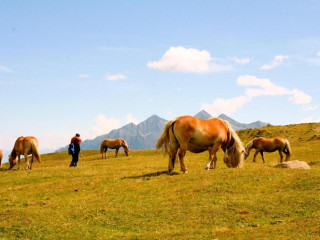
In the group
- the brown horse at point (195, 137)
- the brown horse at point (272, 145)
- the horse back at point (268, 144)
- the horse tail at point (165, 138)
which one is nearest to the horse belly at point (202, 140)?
the brown horse at point (195, 137)

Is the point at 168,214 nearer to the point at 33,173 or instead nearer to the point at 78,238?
the point at 78,238

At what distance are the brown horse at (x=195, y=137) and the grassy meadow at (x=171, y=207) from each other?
1608mm

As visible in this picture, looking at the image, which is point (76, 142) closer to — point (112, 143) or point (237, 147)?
point (237, 147)

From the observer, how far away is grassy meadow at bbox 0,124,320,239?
11.1m

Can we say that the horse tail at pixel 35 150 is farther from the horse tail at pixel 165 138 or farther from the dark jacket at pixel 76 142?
the horse tail at pixel 165 138

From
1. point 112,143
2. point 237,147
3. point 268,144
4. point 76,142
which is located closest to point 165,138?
point 237,147

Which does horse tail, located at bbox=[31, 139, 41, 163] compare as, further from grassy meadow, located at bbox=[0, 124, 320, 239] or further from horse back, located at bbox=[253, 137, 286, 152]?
horse back, located at bbox=[253, 137, 286, 152]

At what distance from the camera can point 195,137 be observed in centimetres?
1919

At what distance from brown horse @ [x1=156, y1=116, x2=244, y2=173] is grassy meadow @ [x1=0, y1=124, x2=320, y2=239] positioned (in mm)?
1608

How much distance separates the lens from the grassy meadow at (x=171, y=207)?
36.4ft

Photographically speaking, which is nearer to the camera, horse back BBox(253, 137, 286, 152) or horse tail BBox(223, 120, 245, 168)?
horse tail BBox(223, 120, 245, 168)

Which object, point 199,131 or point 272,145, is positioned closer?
point 199,131

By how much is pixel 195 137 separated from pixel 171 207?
6.55m

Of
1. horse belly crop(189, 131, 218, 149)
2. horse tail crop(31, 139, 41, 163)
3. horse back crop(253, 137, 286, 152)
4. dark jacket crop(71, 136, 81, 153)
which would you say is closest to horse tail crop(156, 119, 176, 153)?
horse belly crop(189, 131, 218, 149)
